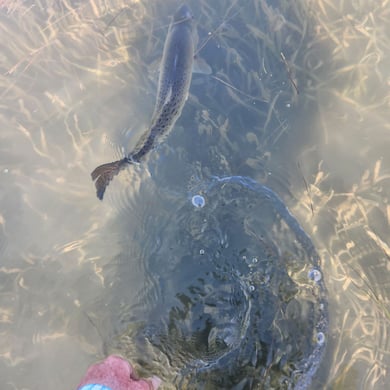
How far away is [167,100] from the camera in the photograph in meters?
3.44

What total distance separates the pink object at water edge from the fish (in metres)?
1.34

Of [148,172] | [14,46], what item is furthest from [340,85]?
[14,46]

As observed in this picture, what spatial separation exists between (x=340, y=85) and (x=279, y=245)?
1.73 metres

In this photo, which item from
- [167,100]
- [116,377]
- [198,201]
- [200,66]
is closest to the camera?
[116,377]

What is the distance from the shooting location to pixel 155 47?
162 inches

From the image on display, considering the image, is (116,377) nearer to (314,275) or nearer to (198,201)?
(198,201)

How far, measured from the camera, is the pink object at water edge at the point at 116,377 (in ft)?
8.56

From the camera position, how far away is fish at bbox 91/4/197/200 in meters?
3.35

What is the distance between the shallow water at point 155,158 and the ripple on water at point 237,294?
0.19 ft

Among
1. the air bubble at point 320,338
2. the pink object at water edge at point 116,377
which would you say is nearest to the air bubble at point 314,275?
the air bubble at point 320,338

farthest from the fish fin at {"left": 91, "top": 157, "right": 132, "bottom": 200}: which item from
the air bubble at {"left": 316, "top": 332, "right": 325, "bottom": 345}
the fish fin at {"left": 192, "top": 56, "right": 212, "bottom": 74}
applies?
the air bubble at {"left": 316, "top": 332, "right": 325, "bottom": 345}

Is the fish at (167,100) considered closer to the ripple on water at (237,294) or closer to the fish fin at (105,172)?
the fish fin at (105,172)

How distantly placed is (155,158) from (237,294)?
147cm

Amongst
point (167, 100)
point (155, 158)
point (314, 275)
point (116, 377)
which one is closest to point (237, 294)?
point (314, 275)
